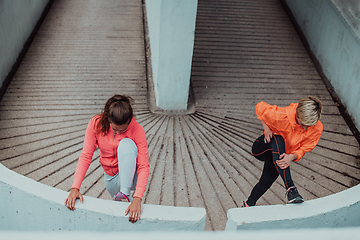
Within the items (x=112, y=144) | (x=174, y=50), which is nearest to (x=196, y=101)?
(x=174, y=50)

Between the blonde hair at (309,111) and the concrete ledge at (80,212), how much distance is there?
967 mm

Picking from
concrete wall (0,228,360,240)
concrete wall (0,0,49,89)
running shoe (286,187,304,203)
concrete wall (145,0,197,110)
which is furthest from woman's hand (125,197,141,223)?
concrete wall (0,0,49,89)

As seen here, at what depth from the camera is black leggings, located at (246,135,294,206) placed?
87.7 inches

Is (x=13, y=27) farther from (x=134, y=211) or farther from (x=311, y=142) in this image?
(x=311, y=142)

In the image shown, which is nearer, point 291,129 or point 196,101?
point 291,129

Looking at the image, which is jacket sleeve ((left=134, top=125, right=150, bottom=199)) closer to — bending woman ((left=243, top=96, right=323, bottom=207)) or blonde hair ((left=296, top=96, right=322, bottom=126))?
bending woman ((left=243, top=96, right=323, bottom=207))

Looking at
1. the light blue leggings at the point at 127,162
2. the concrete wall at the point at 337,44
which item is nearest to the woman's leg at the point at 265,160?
the light blue leggings at the point at 127,162

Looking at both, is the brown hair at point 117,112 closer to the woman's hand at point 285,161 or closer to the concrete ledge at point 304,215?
the concrete ledge at point 304,215

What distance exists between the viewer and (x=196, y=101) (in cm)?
446

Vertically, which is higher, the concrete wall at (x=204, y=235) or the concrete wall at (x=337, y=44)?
the concrete wall at (x=337, y=44)

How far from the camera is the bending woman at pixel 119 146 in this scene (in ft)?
5.71

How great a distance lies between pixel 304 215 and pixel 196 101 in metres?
2.83

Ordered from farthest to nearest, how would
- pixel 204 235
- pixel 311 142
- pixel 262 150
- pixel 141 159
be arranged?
1. pixel 262 150
2. pixel 311 142
3. pixel 141 159
4. pixel 204 235

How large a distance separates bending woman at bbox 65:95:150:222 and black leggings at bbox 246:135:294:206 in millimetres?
979
